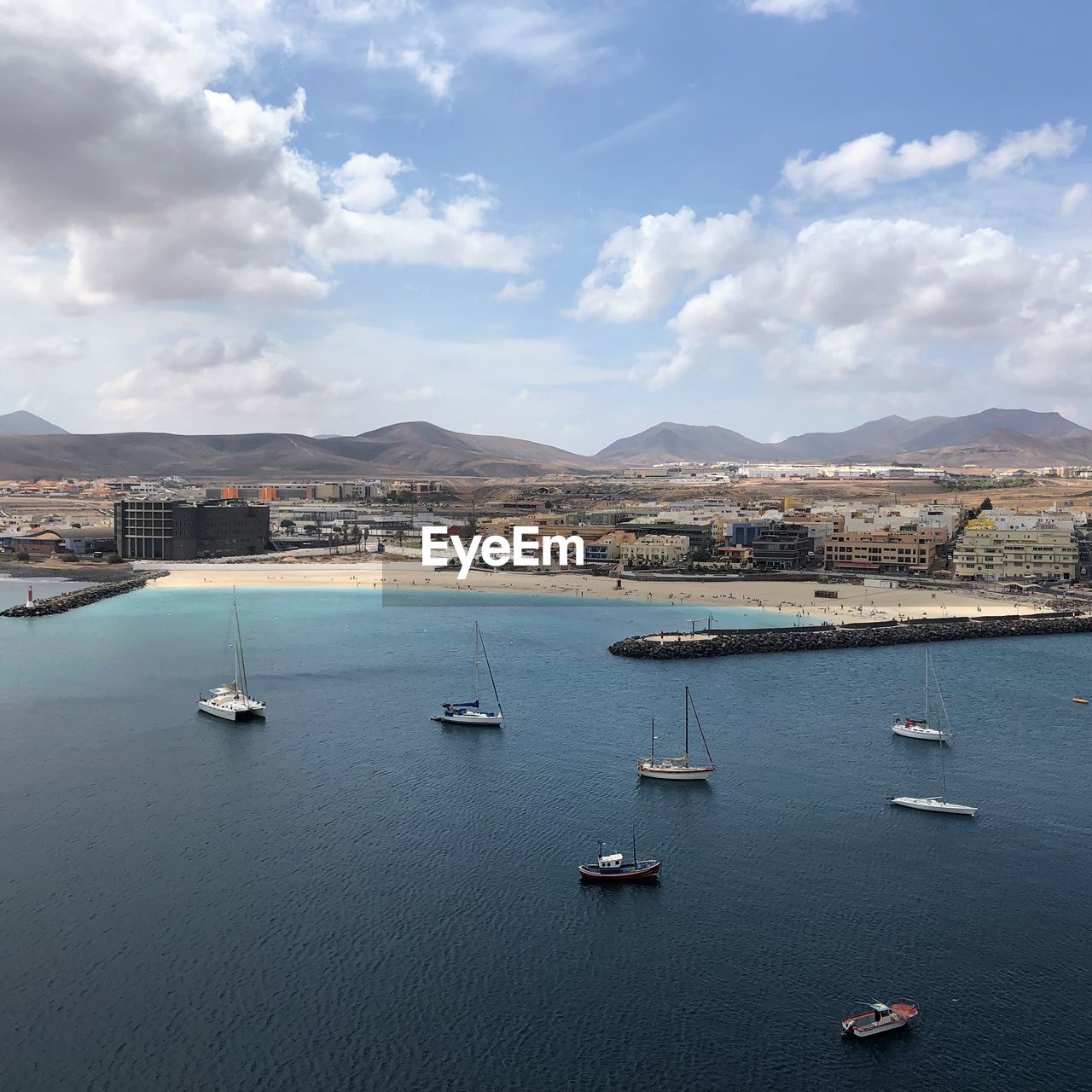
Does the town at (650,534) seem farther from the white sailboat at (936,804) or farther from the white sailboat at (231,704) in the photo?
the white sailboat at (231,704)

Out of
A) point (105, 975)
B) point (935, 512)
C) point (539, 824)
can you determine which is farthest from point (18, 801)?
point (935, 512)

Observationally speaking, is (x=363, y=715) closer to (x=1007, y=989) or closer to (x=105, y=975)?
(x=105, y=975)

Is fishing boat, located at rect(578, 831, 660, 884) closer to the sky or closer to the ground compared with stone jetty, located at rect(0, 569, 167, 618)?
closer to the ground

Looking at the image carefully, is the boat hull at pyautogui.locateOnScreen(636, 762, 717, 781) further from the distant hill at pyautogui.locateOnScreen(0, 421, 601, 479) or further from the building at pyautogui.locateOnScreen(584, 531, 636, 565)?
the distant hill at pyautogui.locateOnScreen(0, 421, 601, 479)

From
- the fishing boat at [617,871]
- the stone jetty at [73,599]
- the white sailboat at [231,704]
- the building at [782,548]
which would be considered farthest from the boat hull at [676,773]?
the building at [782,548]

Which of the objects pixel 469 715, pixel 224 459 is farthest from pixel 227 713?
pixel 224 459

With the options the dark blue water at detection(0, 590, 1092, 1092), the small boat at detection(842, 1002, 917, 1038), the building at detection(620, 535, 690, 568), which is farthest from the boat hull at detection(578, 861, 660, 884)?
the building at detection(620, 535, 690, 568)

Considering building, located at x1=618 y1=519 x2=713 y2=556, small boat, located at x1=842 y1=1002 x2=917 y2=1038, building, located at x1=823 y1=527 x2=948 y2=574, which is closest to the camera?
small boat, located at x1=842 y1=1002 x2=917 y2=1038
